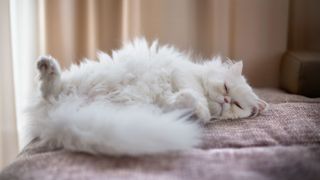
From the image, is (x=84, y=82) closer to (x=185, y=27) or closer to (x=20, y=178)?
(x=20, y=178)

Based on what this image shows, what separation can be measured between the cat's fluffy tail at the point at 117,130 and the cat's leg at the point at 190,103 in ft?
0.34

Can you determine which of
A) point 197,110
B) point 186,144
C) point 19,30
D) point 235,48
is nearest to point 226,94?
point 197,110

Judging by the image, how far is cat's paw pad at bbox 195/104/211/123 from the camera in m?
1.17

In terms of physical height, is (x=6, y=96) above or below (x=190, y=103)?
below

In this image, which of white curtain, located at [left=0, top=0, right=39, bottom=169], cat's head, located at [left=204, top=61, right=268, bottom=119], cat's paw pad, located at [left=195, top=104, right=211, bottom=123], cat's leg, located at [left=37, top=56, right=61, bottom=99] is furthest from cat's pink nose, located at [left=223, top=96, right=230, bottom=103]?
white curtain, located at [left=0, top=0, right=39, bottom=169]

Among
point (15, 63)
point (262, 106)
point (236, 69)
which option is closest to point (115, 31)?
point (15, 63)

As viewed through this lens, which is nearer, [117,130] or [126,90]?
[117,130]

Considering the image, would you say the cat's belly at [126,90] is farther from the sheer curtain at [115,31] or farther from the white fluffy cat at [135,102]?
the sheer curtain at [115,31]

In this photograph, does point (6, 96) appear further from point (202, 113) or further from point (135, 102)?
point (202, 113)

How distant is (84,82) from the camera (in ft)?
3.96

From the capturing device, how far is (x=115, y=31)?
1.90m

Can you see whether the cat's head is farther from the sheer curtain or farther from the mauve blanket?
the sheer curtain

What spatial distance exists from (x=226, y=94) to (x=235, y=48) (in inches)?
28.2

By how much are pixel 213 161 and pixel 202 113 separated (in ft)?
1.02
